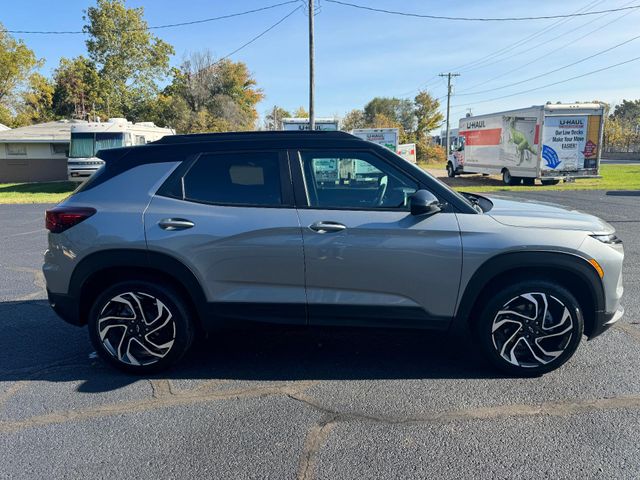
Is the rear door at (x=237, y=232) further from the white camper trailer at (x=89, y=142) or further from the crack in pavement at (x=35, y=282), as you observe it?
the white camper trailer at (x=89, y=142)

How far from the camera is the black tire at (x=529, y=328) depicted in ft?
11.1

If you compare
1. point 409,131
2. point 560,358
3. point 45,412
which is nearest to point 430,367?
point 560,358

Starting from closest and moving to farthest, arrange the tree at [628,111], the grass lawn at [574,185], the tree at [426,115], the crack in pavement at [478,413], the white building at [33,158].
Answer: the crack in pavement at [478,413]
the grass lawn at [574,185]
the white building at [33,158]
the tree at [426,115]
the tree at [628,111]

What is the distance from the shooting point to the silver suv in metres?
3.33

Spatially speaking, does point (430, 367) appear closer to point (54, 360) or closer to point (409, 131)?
point (54, 360)

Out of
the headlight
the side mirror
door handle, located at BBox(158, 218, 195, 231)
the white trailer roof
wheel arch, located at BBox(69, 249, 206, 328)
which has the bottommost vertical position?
wheel arch, located at BBox(69, 249, 206, 328)

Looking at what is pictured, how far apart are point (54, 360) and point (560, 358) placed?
414 centimetres

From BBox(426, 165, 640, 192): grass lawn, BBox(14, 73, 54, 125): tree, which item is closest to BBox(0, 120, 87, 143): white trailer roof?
BBox(14, 73, 54, 125): tree

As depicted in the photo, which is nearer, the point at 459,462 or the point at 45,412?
the point at 459,462

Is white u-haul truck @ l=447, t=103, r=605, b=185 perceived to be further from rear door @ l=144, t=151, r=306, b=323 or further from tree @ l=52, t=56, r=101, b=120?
tree @ l=52, t=56, r=101, b=120

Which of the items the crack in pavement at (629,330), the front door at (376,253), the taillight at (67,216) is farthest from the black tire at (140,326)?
the crack in pavement at (629,330)

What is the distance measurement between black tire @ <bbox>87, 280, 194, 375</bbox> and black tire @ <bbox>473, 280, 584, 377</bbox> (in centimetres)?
232

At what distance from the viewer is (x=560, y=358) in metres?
3.49

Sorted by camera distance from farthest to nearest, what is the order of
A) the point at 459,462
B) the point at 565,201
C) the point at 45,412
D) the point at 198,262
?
1. the point at 565,201
2. the point at 198,262
3. the point at 45,412
4. the point at 459,462
